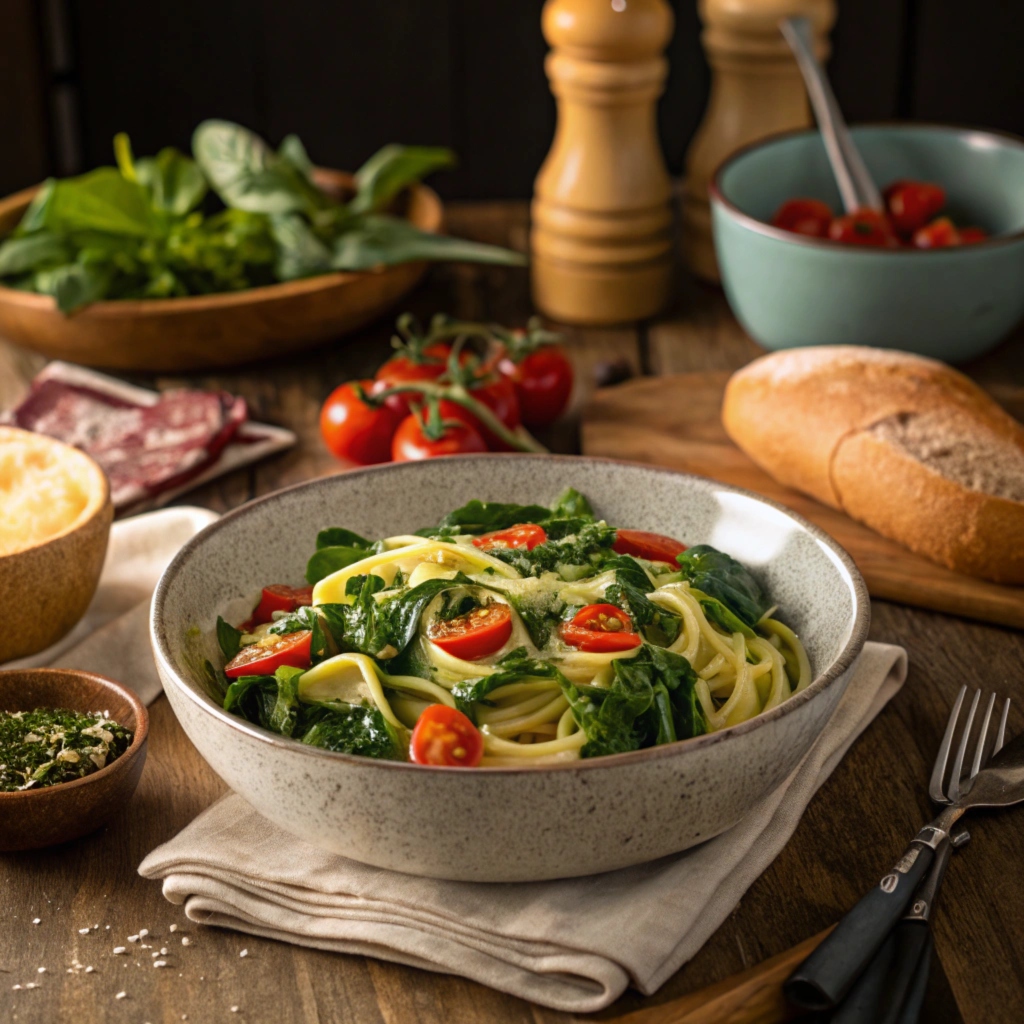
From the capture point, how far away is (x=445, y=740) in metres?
1.86

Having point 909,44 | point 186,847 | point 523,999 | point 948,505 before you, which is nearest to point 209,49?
point 909,44

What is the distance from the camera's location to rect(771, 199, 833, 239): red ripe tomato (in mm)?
3840

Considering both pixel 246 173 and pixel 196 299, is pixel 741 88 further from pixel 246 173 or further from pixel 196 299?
pixel 196 299

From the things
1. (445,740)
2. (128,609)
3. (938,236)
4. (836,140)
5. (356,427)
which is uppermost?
(836,140)

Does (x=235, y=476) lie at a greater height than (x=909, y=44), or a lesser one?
lesser

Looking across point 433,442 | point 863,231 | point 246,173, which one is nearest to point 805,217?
point 863,231

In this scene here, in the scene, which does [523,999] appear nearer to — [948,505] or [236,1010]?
[236,1010]

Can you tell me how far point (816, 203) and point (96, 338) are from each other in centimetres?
211

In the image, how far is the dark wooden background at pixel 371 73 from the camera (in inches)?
223

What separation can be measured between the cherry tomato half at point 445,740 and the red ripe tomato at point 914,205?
2688 millimetres

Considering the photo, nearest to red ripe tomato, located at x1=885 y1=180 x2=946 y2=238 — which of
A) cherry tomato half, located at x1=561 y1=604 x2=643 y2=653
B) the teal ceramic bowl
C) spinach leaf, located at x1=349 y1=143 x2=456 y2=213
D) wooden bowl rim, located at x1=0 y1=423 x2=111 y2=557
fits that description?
the teal ceramic bowl

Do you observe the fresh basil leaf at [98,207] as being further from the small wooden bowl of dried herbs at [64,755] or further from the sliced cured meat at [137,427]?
the small wooden bowl of dried herbs at [64,755]

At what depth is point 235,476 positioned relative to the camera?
3449 millimetres

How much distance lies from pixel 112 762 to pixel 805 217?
104 inches
